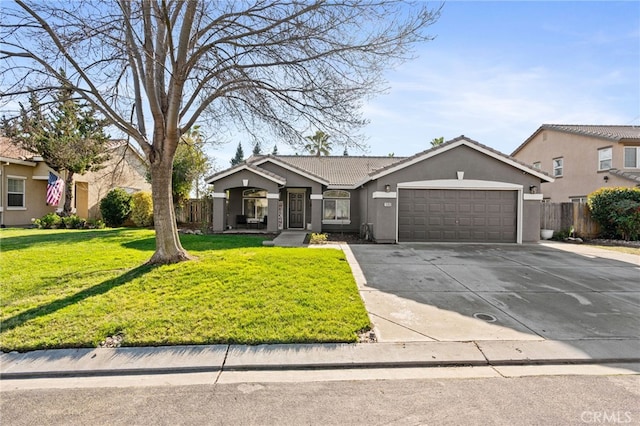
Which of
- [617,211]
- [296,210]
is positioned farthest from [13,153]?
[617,211]

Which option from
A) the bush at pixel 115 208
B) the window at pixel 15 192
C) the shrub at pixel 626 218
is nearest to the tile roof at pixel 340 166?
the bush at pixel 115 208

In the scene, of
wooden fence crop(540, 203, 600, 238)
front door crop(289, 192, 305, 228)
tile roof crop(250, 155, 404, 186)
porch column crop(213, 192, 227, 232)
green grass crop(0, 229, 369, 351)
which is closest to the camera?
green grass crop(0, 229, 369, 351)

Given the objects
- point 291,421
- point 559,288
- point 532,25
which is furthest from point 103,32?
point 559,288

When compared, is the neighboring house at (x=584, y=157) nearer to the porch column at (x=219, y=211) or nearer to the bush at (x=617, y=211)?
the bush at (x=617, y=211)

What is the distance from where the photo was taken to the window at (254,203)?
18.5m

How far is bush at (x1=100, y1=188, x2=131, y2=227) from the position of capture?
1883 centimetres

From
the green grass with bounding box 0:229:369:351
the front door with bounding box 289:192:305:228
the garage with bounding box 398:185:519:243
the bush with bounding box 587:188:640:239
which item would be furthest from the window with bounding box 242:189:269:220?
the bush with bounding box 587:188:640:239

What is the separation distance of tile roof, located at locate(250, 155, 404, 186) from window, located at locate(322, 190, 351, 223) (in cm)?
66

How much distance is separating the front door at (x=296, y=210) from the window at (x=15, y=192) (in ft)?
49.2

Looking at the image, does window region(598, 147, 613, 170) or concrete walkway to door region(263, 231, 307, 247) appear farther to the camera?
window region(598, 147, 613, 170)

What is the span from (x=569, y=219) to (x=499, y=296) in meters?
12.7

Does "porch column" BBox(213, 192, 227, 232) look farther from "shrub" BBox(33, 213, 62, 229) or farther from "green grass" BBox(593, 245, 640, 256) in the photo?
"green grass" BBox(593, 245, 640, 256)

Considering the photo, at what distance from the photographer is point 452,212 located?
44.4 ft

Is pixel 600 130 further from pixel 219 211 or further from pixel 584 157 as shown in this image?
pixel 219 211
